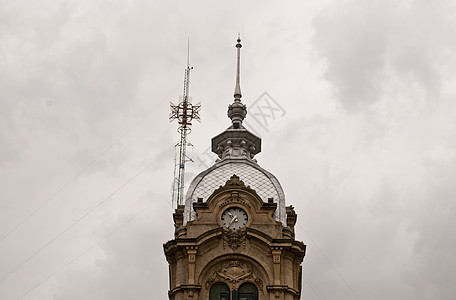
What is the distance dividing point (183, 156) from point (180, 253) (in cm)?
1788

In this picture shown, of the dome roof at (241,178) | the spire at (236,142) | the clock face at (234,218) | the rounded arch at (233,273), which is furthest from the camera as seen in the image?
the spire at (236,142)

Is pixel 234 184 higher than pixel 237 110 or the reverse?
the reverse

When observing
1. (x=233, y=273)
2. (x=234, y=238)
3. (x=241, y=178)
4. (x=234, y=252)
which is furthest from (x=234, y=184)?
(x=233, y=273)

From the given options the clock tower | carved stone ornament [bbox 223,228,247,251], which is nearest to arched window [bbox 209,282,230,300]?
the clock tower

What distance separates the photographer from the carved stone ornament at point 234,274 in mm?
69562

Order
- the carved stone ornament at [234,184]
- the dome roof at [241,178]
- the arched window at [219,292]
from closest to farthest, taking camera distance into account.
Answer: the arched window at [219,292], the carved stone ornament at [234,184], the dome roof at [241,178]

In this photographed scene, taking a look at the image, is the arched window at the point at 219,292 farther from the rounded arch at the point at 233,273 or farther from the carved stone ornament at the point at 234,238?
the carved stone ornament at the point at 234,238

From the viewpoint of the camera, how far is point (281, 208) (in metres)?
74.2

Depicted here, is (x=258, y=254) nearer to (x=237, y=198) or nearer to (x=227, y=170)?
(x=237, y=198)

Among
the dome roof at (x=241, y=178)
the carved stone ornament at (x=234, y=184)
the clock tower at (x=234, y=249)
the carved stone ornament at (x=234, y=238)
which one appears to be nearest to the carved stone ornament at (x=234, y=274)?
the clock tower at (x=234, y=249)

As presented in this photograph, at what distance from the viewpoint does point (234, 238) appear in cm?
7038

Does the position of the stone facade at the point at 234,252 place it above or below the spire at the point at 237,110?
below

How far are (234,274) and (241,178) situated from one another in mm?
8701

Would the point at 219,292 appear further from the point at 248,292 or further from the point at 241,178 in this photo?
the point at 241,178
